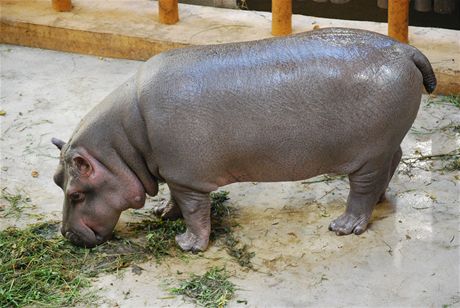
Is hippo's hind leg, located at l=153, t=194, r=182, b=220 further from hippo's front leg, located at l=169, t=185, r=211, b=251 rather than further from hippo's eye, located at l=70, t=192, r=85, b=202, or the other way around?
hippo's eye, located at l=70, t=192, r=85, b=202

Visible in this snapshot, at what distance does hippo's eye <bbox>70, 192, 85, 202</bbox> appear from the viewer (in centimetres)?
452

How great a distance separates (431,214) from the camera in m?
4.79

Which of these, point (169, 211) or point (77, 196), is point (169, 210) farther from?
point (77, 196)

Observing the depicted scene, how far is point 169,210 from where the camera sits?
4879 millimetres

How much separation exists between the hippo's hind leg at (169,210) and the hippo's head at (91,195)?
28 centimetres

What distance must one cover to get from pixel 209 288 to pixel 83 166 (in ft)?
2.97

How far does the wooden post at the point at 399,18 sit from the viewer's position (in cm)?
614

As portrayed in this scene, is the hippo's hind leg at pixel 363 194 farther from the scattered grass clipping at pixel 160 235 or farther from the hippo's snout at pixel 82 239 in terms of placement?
the hippo's snout at pixel 82 239

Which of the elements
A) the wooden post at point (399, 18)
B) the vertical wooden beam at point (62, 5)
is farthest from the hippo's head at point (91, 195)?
the vertical wooden beam at point (62, 5)

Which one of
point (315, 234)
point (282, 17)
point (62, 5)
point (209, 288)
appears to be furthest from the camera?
point (62, 5)

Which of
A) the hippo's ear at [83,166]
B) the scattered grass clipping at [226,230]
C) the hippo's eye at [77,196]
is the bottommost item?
the scattered grass clipping at [226,230]

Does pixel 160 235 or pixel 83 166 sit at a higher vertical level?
pixel 83 166

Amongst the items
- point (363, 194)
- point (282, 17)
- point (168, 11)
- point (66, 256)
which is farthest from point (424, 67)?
point (168, 11)

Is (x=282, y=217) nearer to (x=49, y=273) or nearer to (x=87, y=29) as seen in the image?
(x=49, y=273)
